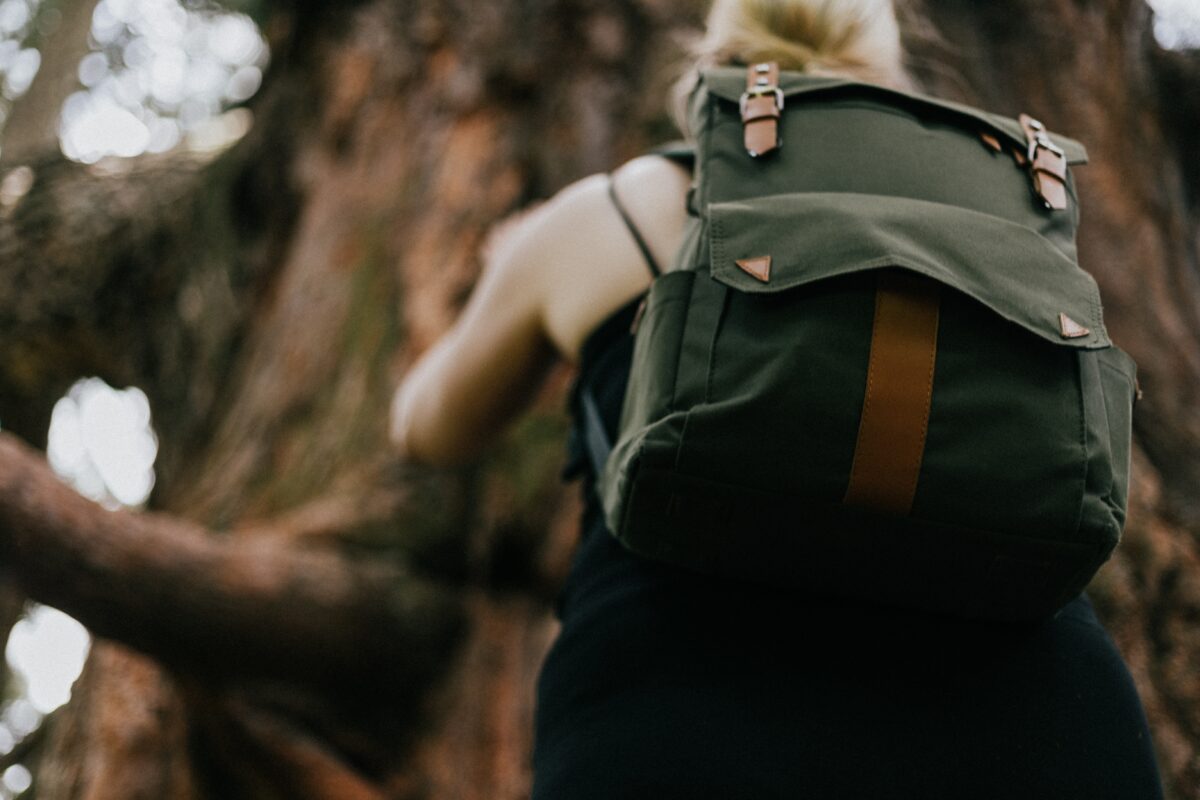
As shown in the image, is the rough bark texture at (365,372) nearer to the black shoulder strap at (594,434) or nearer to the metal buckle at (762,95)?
the black shoulder strap at (594,434)

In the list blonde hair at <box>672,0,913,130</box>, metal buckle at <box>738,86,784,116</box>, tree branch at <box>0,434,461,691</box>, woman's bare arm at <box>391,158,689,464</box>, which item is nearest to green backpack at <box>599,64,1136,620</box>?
metal buckle at <box>738,86,784,116</box>

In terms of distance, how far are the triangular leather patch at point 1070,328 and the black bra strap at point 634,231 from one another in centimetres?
50

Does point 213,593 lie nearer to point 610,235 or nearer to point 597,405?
point 597,405

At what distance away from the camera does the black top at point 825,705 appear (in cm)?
112

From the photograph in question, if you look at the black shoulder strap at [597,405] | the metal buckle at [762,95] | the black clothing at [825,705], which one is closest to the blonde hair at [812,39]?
→ the black shoulder strap at [597,405]

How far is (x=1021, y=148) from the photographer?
1.33 meters

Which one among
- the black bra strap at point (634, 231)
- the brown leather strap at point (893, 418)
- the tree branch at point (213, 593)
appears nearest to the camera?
the brown leather strap at point (893, 418)

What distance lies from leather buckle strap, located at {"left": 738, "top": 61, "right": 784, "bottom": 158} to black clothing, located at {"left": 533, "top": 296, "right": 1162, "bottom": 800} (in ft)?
1.68

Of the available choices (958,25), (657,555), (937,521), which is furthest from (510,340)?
(958,25)

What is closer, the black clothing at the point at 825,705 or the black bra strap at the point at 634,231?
the black clothing at the point at 825,705

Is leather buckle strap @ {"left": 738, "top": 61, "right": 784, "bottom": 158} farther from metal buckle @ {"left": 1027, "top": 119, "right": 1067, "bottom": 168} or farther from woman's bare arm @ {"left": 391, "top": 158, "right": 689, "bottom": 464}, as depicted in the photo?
metal buckle @ {"left": 1027, "top": 119, "right": 1067, "bottom": 168}

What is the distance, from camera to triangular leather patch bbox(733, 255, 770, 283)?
3.71 ft

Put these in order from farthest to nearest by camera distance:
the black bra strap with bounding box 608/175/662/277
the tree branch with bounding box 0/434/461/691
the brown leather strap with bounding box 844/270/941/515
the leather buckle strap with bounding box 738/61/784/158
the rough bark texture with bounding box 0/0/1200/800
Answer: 1. the rough bark texture with bounding box 0/0/1200/800
2. the tree branch with bounding box 0/434/461/691
3. the black bra strap with bounding box 608/175/662/277
4. the leather buckle strap with bounding box 738/61/784/158
5. the brown leather strap with bounding box 844/270/941/515

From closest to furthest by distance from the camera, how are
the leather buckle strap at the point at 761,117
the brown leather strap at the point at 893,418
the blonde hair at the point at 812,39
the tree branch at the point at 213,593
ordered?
the brown leather strap at the point at 893,418 < the leather buckle strap at the point at 761,117 < the blonde hair at the point at 812,39 < the tree branch at the point at 213,593
